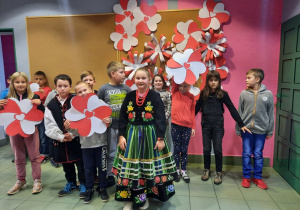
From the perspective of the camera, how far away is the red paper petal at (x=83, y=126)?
2.00 meters

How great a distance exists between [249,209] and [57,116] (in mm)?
2052

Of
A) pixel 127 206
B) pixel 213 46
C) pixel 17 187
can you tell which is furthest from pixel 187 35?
pixel 17 187

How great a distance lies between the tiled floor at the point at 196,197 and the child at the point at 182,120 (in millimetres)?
315

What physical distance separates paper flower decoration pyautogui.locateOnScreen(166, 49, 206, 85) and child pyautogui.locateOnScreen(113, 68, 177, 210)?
2.05 feet

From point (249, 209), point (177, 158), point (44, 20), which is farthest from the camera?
point (44, 20)

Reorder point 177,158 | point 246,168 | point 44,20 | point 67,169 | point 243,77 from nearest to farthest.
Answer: point 67,169 < point 246,168 < point 177,158 < point 243,77 < point 44,20

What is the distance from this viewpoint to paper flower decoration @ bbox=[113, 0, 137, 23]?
300 cm

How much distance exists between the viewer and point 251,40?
286 centimetres

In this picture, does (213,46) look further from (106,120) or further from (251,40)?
(106,120)

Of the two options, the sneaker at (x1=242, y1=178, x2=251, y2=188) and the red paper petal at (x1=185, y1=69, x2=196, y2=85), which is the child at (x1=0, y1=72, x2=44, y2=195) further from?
the sneaker at (x1=242, y1=178, x2=251, y2=188)

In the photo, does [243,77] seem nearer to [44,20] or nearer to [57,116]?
[57,116]

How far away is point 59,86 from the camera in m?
2.16

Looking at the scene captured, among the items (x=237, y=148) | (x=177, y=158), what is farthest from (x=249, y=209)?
(x=237, y=148)

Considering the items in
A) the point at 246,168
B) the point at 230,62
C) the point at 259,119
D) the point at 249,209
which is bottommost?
the point at 249,209
